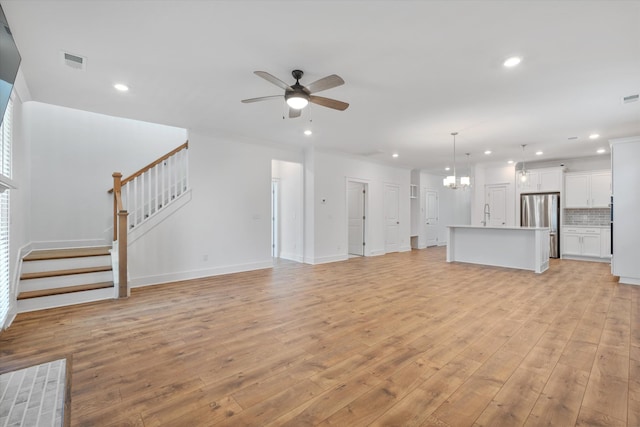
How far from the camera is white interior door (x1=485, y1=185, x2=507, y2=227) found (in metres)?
9.00

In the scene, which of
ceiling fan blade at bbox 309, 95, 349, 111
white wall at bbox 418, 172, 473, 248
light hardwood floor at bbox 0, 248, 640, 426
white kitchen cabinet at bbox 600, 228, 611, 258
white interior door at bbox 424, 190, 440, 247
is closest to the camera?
light hardwood floor at bbox 0, 248, 640, 426

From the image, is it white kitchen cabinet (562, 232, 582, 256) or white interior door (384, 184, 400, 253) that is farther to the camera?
white interior door (384, 184, 400, 253)

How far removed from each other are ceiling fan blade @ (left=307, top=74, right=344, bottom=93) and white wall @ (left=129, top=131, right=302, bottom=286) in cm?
342

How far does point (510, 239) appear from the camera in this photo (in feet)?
21.5

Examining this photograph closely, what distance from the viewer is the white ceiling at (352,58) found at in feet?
7.61

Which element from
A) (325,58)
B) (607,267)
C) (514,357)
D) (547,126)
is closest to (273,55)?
(325,58)

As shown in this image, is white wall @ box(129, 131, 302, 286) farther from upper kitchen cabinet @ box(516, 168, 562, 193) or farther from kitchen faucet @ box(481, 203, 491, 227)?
upper kitchen cabinet @ box(516, 168, 562, 193)

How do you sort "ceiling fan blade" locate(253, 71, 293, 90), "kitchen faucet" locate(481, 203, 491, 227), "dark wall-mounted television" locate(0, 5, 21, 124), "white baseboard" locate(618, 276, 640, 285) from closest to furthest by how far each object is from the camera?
"dark wall-mounted television" locate(0, 5, 21, 124) → "ceiling fan blade" locate(253, 71, 293, 90) → "white baseboard" locate(618, 276, 640, 285) → "kitchen faucet" locate(481, 203, 491, 227)

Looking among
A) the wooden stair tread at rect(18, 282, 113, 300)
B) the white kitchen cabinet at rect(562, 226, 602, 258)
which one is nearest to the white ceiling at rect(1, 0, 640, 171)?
the wooden stair tread at rect(18, 282, 113, 300)

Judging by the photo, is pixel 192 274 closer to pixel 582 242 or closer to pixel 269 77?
pixel 269 77

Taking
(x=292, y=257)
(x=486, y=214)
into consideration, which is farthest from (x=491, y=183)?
(x=292, y=257)

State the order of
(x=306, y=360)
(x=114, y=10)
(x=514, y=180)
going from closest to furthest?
(x=114, y=10), (x=306, y=360), (x=514, y=180)

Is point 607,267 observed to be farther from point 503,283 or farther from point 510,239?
point 503,283

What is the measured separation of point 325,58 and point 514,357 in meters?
3.31
